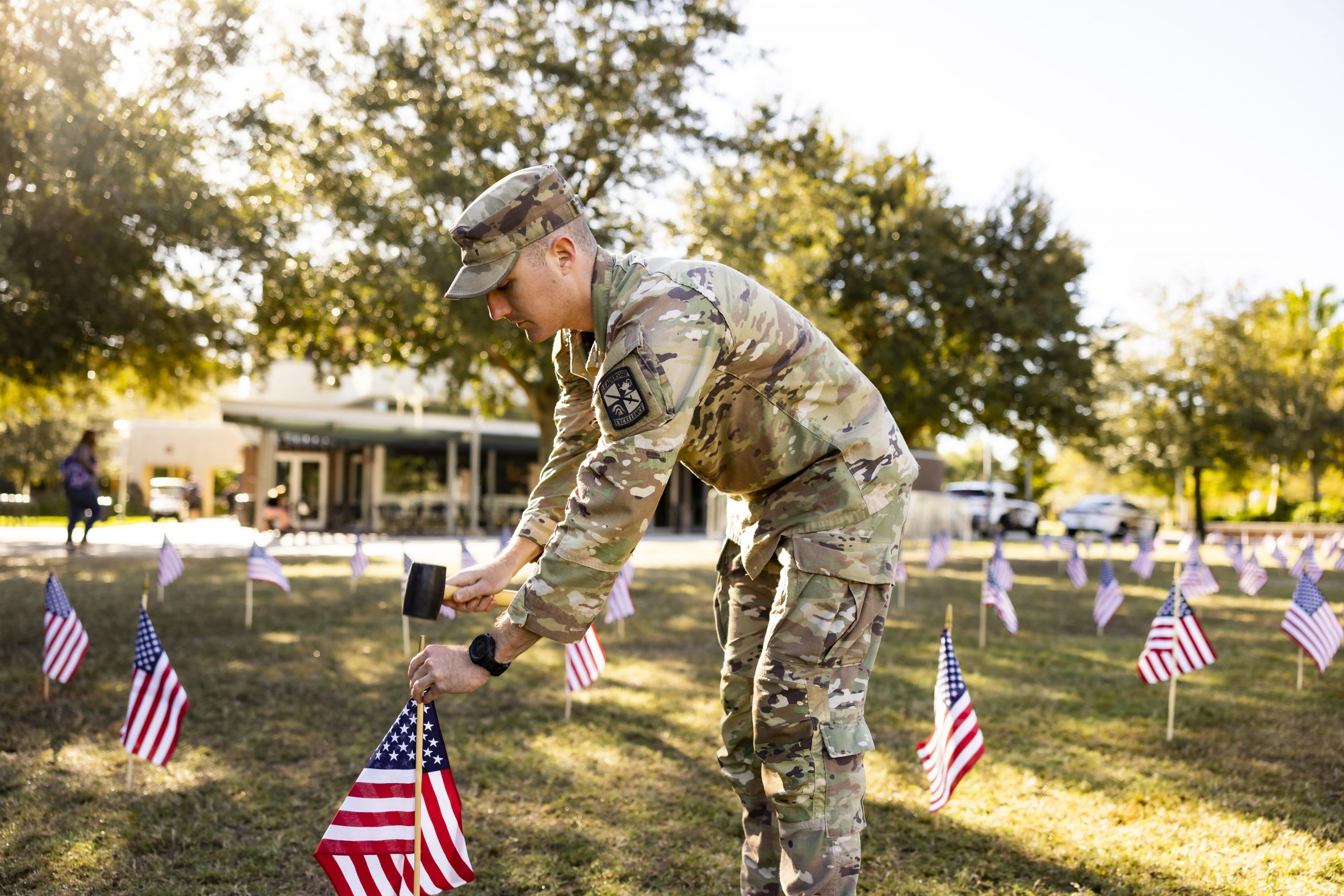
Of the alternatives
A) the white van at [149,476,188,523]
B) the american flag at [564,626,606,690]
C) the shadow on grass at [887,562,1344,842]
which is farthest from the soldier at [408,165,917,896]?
A: the white van at [149,476,188,523]

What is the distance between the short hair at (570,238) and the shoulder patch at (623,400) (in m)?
0.34

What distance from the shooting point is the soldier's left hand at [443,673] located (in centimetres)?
204

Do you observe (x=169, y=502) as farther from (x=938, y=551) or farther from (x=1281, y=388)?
(x=1281, y=388)

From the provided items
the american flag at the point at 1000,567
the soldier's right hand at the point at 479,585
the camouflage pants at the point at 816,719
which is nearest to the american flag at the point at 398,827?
the soldier's right hand at the point at 479,585

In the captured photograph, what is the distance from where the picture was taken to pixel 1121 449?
34.5 meters

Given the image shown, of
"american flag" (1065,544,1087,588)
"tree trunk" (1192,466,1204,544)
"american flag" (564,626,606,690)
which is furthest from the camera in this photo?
"tree trunk" (1192,466,1204,544)

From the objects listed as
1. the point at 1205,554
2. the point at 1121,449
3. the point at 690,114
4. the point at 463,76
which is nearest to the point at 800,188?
the point at 690,114

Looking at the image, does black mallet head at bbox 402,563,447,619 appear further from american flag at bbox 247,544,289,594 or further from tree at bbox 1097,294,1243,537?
tree at bbox 1097,294,1243,537

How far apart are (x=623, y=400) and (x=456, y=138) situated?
12.2 meters

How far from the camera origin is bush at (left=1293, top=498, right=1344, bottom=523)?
32.4m

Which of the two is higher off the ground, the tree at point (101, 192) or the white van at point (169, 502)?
the tree at point (101, 192)

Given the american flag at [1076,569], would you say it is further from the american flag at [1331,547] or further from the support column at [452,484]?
the support column at [452,484]

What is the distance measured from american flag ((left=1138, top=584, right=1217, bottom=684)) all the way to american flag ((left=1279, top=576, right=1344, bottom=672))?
1.17 m

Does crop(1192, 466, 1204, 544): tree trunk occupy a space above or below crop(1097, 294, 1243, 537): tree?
below
